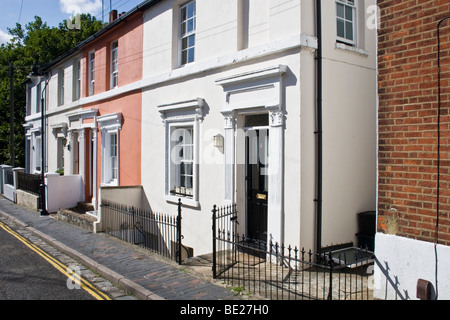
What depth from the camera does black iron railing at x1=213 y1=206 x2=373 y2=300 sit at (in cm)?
553

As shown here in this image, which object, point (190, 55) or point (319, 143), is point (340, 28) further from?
point (190, 55)

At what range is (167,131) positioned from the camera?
35.9ft

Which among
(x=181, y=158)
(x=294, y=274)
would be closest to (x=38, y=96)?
(x=181, y=158)

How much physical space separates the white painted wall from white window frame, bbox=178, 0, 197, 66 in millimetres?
7356

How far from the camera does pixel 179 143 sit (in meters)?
10.8

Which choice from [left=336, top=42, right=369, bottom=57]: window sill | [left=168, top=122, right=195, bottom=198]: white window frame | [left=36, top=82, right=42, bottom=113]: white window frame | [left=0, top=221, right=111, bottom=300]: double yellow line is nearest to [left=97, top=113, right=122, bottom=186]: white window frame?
[left=168, top=122, right=195, bottom=198]: white window frame

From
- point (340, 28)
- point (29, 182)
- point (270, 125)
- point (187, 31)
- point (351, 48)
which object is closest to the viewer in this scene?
point (270, 125)

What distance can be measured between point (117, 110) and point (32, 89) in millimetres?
14110

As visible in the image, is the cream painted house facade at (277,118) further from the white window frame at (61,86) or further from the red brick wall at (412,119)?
the white window frame at (61,86)

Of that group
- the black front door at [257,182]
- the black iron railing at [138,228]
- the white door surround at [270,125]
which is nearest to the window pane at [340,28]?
the white door surround at [270,125]

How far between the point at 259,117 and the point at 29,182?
13.0 meters

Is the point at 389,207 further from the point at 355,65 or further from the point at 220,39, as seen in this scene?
the point at 220,39

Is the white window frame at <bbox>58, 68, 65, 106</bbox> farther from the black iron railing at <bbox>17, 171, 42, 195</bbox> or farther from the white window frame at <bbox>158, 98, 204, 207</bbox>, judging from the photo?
the white window frame at <bbox>158, 98, 204, 207</bbox>
